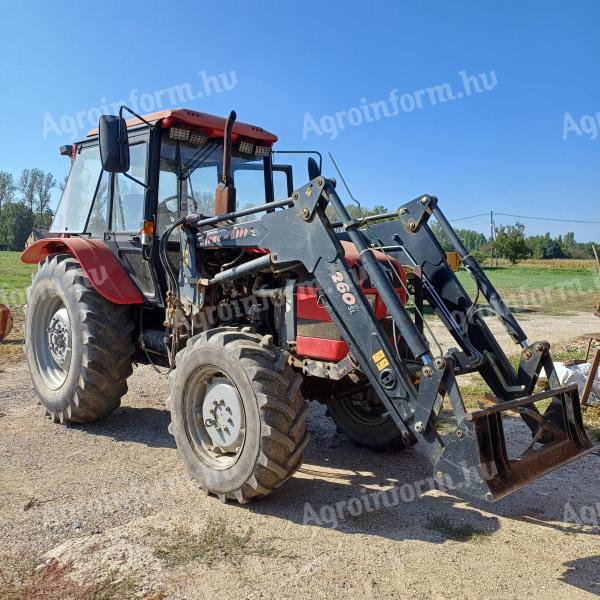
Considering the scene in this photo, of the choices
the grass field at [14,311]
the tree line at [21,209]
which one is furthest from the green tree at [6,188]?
the grass field at [14,311]

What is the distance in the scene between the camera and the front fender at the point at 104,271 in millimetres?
5273

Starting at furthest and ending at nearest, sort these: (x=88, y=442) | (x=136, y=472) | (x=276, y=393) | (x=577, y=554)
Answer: (x=88, y=442) < (x=136, y=472) < (x=276, y=393) < (x=577, y=554)

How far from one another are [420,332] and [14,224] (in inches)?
2563

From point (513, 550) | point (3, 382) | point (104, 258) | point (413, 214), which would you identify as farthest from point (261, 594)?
point (3, 382)

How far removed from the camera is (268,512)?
3.89m

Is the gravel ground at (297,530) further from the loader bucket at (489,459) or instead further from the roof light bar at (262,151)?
the roof light bar at (262,151)

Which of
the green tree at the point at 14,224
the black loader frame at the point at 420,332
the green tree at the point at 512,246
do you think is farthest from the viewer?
the green tree at the point at 14,224

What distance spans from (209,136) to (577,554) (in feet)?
14.3

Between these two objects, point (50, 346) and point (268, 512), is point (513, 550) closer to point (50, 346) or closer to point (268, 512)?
point (268, 512)

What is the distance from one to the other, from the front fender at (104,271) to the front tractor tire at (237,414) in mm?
1236

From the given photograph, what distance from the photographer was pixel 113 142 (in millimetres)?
4508

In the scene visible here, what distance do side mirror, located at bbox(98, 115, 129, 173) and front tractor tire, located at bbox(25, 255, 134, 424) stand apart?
1362 mm

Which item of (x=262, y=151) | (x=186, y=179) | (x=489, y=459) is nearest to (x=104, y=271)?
(x=186, y=179)

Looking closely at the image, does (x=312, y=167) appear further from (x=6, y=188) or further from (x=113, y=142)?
(x=6, y=188)
